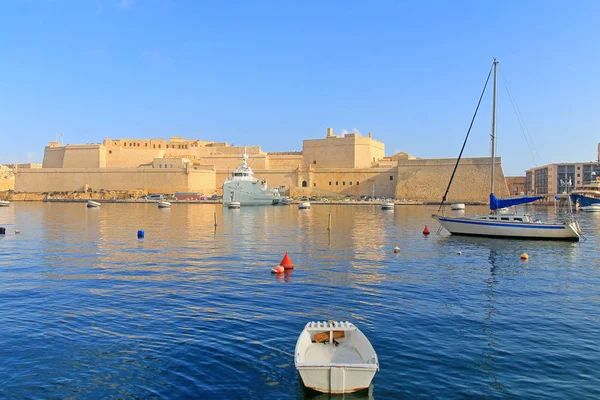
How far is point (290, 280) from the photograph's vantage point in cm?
1447

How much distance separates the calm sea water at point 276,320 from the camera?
721 centimetres

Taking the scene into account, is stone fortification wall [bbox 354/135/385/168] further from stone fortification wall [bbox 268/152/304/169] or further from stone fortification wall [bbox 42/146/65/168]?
stone fortification wall [bbox 42/146/65/168]

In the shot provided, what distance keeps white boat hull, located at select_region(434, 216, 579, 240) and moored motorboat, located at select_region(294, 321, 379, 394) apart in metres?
19.2

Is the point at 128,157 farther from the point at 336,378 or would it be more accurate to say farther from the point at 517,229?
the point at 336,378

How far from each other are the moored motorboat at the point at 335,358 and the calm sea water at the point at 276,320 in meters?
0.27

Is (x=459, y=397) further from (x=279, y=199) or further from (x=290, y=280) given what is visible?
(x=279, y=199)

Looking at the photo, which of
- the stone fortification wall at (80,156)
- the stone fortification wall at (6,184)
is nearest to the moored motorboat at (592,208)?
the stone fortification wall at (80,156)

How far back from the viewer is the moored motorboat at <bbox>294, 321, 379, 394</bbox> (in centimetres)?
661

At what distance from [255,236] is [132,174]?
5389 centimetres

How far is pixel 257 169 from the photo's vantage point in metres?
76.2

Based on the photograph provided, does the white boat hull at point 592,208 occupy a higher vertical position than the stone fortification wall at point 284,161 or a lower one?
lower

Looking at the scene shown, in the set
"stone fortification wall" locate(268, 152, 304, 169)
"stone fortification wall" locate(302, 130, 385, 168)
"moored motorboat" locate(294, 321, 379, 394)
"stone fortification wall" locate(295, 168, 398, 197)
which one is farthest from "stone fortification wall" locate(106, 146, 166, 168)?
"moored motorboat" locate(294, 321, 379, 394)

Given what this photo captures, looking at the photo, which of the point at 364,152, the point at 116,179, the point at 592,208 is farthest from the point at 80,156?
the point at 592,208

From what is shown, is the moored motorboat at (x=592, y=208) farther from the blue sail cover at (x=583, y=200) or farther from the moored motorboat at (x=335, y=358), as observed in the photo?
the moored motorboat at (x=335, y=358)
